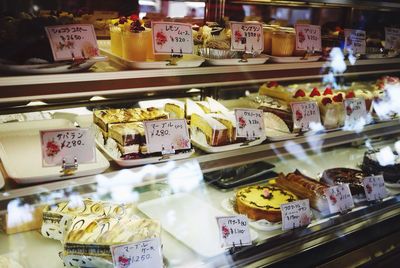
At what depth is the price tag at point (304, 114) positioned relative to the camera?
Answer: 2508 millimetres

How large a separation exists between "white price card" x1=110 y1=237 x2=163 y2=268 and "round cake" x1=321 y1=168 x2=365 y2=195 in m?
1.33

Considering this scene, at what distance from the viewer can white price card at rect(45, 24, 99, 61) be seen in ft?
5.27

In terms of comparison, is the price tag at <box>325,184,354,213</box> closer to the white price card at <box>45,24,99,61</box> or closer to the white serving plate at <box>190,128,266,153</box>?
the white serving plate at <box>190,128,266,153</box>

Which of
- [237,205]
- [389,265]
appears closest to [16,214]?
[237,205]

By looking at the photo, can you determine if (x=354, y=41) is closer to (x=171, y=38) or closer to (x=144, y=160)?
(x=171, y=38)

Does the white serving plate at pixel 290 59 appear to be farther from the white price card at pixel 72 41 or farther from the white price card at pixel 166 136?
the white price card at pixel 72 41

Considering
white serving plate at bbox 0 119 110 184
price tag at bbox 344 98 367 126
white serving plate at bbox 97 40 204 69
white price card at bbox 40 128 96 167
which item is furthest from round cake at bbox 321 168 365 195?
white price card at bbox 40 128 96 167

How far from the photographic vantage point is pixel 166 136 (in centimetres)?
202

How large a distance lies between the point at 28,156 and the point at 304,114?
1.51m

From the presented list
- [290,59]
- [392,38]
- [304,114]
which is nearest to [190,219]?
[304,114]

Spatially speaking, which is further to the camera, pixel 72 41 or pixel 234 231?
pixel 234 231

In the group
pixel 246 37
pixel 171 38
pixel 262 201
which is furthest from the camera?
pixel 262 201

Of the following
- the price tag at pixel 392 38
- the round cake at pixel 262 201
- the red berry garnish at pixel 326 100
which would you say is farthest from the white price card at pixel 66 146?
the price tag at pixel 392 38

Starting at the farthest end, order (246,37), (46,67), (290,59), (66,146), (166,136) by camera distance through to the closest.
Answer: (290,59) → (246,37) → (166,136) → (66,146) → (46,67)
